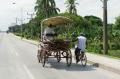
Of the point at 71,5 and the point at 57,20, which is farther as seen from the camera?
the point at 71,5

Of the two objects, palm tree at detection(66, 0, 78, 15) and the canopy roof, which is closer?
the canopy roof

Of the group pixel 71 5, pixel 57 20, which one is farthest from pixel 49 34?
pixel 71 5

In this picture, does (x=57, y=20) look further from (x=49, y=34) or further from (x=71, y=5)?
(x=71, y=5)

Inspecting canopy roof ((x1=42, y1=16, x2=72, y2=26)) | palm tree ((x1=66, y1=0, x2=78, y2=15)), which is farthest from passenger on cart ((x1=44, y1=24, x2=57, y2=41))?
palm tree ((x1=66, y1=0, x2=78, y2=15))

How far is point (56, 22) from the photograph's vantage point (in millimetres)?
23406

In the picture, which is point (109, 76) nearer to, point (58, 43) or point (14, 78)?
point (14, 78)

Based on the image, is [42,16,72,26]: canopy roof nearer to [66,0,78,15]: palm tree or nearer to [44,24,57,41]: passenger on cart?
[44,24,57,41]: passenger on cart

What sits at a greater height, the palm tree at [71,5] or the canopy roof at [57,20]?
the palm tree at [71,5]

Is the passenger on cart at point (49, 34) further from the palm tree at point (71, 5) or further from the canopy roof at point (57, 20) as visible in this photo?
the palm tree at point (71, 5)

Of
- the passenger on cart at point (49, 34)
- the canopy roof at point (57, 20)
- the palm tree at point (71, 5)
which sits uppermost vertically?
the palm tree at point (71, 5)

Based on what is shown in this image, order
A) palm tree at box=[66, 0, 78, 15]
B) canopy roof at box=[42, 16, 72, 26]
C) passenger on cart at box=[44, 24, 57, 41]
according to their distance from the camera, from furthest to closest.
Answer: palm tree at box=[66, 0, 78, 15]
canopy roof at box=[42, 16, 72, 26]
passenger on cart at box=[44, 24, 57, 41]

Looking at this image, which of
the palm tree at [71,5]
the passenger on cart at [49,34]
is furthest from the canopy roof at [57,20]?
the palm tree at [71,5]

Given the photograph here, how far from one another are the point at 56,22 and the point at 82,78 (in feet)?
28.1

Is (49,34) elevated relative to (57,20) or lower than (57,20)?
lower
